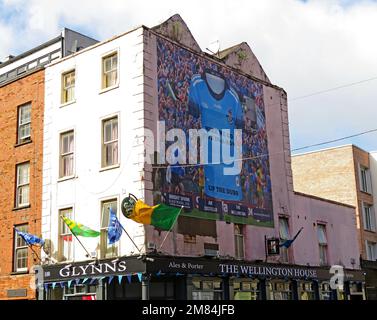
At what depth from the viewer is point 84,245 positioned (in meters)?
22.2

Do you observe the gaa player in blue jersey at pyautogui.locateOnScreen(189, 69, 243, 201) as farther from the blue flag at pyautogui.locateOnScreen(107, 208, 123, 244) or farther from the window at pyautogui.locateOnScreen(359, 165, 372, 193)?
the window at pyautogui.locateOnScreen(359, 165, 372, 193)

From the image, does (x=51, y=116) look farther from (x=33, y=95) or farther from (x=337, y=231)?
(x=337, y=231)

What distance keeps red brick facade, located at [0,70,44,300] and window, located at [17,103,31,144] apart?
0.19m

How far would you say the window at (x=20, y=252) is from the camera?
80.1ft

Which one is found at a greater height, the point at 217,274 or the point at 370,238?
the point at 370,238

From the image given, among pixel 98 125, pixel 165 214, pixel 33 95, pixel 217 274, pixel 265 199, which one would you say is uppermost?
pixel 33 95

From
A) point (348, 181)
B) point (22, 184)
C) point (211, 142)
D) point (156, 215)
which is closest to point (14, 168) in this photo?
point (22, 184)

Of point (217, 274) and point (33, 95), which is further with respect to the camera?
point (33, 95)

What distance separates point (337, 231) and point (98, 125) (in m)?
15.6

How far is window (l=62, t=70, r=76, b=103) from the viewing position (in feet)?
81.7

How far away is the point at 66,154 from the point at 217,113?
692 cm

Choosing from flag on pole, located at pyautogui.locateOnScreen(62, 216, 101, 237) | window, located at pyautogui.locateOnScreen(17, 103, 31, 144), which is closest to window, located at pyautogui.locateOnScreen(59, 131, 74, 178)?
window, located at pyautogui.locateOnScreen(17, 103, 31, 144)

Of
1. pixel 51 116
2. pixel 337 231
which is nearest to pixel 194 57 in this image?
pixel 51 116

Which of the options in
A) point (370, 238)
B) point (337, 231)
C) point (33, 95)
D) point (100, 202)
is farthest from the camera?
point (370, 238)
